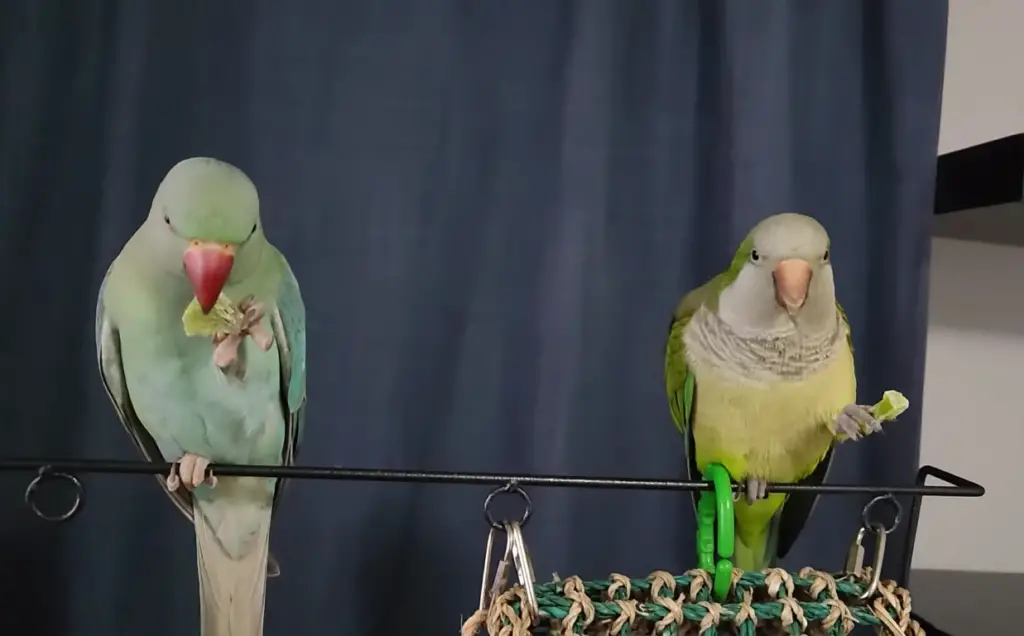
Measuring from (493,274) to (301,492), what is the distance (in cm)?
36

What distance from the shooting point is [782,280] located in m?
0.73

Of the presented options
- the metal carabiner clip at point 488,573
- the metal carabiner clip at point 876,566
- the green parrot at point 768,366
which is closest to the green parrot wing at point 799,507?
the green parrot at point 768,366

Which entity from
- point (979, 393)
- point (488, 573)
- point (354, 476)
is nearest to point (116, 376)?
point (354, 476)

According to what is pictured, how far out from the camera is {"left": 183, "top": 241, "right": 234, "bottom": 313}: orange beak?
65cm

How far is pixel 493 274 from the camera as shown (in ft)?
3.55

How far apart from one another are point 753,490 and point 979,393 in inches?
28.0

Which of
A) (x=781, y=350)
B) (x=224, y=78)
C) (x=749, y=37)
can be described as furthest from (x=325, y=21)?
(x=781, y=350)

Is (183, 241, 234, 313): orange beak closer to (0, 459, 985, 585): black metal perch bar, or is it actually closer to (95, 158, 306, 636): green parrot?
(95, 158, 306, 636): green parrot

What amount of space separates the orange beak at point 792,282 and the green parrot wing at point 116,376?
54 centimetres

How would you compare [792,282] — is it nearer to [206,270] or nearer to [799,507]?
[799,507]

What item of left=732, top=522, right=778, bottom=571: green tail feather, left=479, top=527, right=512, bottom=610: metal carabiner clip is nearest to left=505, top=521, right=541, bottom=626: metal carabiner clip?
left=479, top=527, right=512, bottom=610: metal carabiner clip

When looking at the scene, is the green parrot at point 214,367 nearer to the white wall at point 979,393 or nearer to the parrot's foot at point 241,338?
the parrot's foot at point 241,338

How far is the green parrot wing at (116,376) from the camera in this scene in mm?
737

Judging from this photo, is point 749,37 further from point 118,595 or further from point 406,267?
point 118,595
